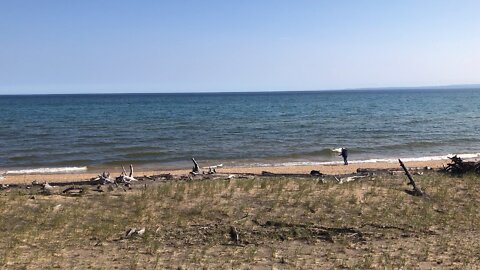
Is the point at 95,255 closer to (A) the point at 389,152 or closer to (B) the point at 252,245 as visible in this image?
(B) the point at 252,245

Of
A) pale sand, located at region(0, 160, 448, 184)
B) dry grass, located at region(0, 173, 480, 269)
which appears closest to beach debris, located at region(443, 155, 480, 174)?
dry grass, located at region(0, 173, 480, 269)

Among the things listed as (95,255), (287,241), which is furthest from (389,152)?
(95,255)

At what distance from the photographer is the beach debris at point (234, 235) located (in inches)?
362

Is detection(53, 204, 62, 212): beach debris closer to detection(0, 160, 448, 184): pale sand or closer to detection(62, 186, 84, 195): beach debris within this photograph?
detection(62, 186, 84, 195): beach debris

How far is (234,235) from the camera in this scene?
371 inches

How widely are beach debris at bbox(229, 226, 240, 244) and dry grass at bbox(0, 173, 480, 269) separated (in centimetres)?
11

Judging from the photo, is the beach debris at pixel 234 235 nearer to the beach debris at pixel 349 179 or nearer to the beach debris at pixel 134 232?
the beach debris at pixel 134 232

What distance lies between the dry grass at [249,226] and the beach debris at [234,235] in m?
0.11

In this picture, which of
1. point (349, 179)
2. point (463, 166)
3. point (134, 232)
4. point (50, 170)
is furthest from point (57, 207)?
point (50, 170)

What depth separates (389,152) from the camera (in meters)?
31.1

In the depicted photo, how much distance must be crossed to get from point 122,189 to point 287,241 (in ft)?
20.3

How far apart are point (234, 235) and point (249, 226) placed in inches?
30.2

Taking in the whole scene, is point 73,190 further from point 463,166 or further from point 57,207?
point 463,166

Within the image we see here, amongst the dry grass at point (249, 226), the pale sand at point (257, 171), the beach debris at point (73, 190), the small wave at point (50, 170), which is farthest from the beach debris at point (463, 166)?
the small wave at point (50, 170)
